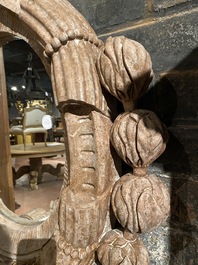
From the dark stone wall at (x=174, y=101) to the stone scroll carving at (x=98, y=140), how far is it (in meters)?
0.06

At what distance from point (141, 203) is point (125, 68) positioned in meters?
0.25

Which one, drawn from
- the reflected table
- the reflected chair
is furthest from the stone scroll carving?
the reflected chair

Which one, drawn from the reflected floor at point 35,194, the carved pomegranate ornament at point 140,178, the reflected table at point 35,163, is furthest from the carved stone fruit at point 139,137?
the reflected table at point 35,163

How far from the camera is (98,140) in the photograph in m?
0.49

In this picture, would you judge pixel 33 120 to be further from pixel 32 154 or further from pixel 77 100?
pixel 77 100

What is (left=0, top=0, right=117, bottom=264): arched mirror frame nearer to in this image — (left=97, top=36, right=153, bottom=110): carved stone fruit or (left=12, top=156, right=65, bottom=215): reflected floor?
(left=97, top=36, right=153, bottom=110): carved stone fruit

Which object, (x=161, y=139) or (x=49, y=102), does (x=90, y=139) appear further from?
(x=49, y=102)

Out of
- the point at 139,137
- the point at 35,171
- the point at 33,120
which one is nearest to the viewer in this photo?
the point at 139,137

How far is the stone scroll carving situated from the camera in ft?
1.41

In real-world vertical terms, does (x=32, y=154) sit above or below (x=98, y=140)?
below

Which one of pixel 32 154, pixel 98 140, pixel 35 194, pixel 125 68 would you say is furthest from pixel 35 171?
pixel 125 68

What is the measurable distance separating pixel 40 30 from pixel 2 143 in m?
0.82

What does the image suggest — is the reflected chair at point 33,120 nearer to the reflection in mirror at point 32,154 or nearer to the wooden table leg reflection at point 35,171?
the reflection in mirror at point 32,154

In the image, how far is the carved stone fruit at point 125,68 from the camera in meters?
0.42
